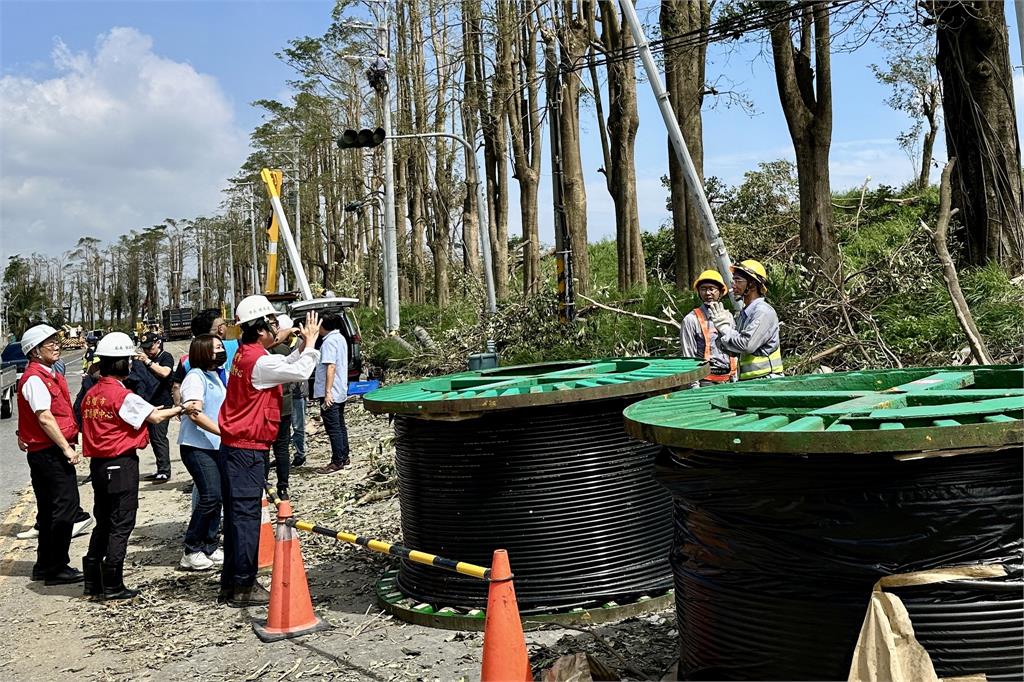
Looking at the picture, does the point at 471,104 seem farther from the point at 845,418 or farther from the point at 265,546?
the point at 845,418

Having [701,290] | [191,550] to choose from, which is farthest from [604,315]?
[191,550]

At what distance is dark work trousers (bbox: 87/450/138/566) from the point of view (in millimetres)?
7105

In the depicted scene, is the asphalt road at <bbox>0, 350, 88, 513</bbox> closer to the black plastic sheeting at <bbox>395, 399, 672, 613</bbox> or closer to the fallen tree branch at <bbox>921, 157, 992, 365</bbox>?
the black plastic sheeting at <bbox>395, 399, 672, 613</bbox>

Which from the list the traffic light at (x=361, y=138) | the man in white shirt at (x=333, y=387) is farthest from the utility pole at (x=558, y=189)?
the traffic light at (x=361, y=138)

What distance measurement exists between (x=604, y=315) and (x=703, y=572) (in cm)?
1215

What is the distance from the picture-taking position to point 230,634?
244 inches

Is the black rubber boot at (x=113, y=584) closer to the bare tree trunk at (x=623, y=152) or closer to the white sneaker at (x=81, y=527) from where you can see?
the white sneaker at (x=81, y=527)

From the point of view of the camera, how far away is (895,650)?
3.24 metres

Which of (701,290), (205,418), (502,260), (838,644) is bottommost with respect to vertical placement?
(838,644)

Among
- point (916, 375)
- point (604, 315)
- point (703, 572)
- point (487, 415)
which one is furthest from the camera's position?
point (604, 315)

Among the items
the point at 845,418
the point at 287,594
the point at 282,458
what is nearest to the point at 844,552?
the point at 845,418

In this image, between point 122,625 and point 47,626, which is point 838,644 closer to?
point 122,625

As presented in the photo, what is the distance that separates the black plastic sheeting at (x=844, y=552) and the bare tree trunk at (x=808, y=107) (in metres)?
11.7

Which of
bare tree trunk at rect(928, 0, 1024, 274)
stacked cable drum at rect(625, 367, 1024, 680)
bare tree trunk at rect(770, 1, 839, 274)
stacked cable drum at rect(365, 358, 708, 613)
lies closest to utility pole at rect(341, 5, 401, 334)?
bare tree trunk at rect(770, 1, 839, 274)
